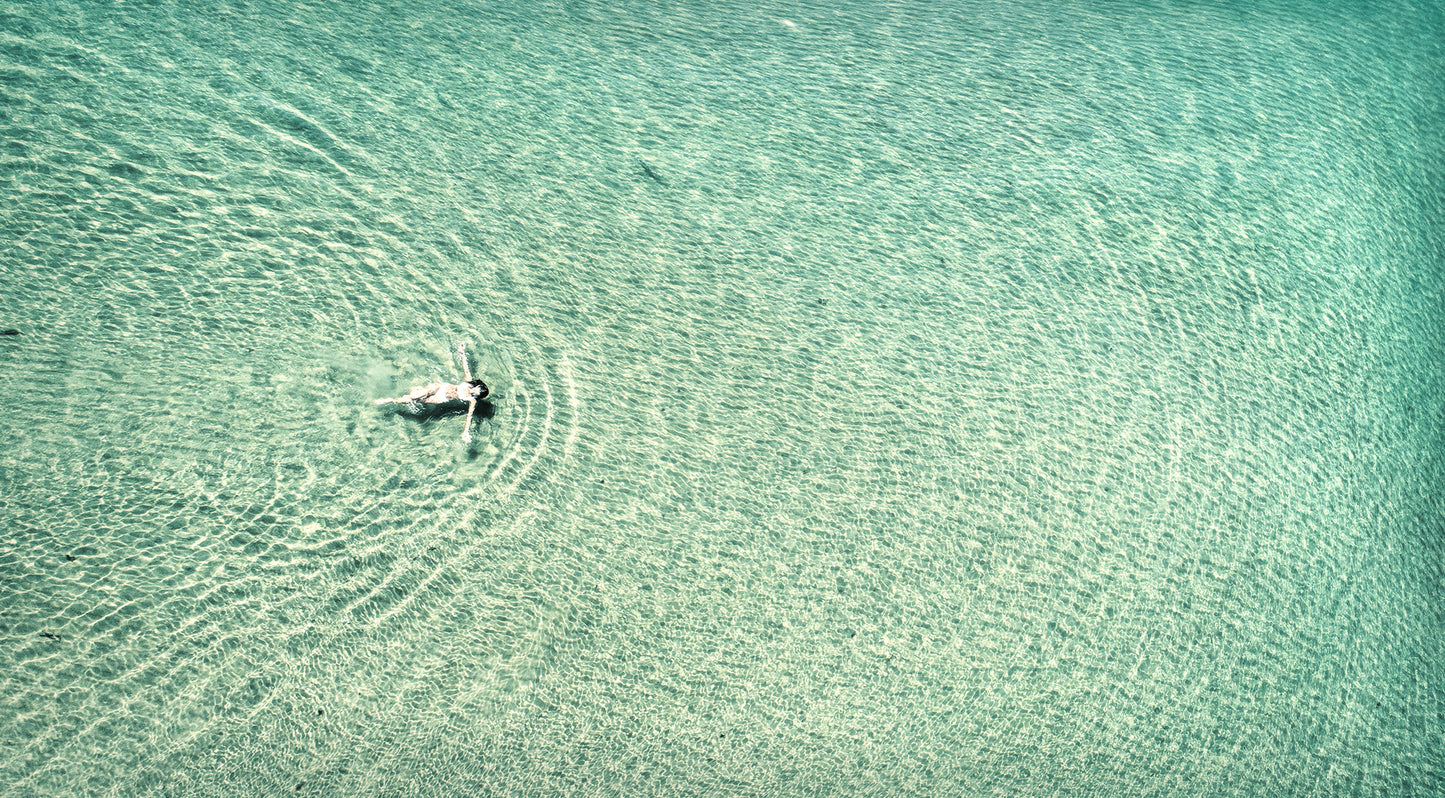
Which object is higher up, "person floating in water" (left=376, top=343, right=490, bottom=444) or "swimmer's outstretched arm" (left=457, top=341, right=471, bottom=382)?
"swimmer's outstretched arm" (left=457, top=341, right=471, bottom=382)

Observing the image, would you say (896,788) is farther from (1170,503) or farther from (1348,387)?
(1348,387)

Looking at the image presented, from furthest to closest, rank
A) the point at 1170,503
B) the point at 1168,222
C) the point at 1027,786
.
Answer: the point at 1168,222
the point at 1170,503
the point at 1027,786

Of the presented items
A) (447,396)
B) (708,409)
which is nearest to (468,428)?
(447,396)

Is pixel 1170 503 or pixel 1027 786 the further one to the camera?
pixel 1170 503

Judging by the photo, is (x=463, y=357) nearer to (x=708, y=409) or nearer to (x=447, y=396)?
(x=447, y=396)

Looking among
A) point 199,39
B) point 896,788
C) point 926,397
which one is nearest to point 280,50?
point 199,39
